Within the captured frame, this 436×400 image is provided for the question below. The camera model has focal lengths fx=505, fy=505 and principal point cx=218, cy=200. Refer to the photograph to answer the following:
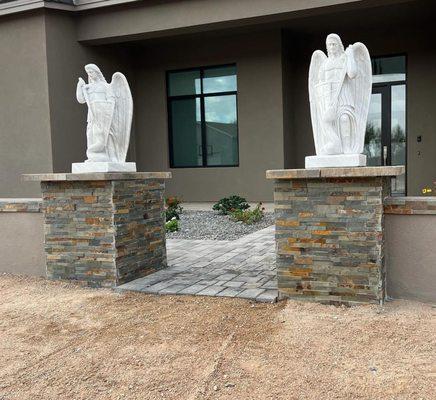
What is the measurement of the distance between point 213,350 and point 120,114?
128 inches

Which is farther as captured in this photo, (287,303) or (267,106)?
(267,106)

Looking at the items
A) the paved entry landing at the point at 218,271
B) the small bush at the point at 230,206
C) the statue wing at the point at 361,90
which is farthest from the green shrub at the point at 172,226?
the statue wing at the point at 361,90

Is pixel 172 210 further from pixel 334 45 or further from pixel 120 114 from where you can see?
pixel 334 45

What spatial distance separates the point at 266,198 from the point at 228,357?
30.1 ft

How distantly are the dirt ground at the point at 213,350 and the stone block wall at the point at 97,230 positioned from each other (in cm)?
63

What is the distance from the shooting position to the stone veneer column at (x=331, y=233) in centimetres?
435

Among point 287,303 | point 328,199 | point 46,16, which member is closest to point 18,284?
point 287,303

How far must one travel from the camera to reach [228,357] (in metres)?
3.55

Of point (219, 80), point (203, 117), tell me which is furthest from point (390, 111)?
point (203, 117)

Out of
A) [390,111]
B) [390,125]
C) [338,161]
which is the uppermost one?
[390,111]

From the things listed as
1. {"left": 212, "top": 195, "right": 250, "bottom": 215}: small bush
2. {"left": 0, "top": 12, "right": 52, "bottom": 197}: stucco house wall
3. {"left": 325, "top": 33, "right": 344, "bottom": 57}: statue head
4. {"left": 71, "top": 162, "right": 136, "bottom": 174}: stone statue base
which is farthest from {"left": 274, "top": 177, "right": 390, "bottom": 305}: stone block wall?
{"left": 0, "top": 12, "right": 52, "bottom": 197}: stucco house wall

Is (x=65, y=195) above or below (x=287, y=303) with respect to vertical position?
above

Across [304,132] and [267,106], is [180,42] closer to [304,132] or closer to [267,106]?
[267,106]

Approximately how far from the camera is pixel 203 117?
13.2 m
